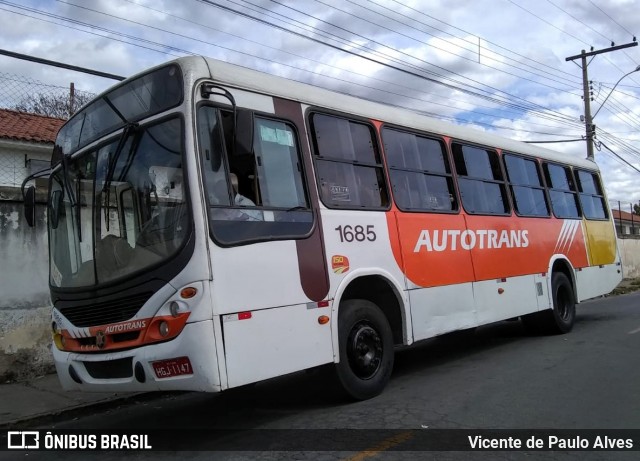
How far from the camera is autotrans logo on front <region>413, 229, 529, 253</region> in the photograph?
6902mm

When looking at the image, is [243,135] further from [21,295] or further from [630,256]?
[630,256]

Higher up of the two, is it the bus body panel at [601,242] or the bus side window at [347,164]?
the bus side window at [347,164]

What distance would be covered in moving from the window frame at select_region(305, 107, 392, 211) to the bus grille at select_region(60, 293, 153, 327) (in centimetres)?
→ 204

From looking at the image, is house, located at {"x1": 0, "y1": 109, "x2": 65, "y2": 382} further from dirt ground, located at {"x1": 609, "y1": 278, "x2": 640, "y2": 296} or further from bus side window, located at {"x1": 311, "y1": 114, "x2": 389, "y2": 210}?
dirt ground, located at {"x1": 609, "y1": 278, "x2": 640, "y2": 296}

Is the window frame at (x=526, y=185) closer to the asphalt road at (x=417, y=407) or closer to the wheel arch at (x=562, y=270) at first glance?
the wheel arch at (x=562, y=270)

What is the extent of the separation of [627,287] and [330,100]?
2057 cm

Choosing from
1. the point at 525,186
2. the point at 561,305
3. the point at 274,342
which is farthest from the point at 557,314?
the point at 274,342

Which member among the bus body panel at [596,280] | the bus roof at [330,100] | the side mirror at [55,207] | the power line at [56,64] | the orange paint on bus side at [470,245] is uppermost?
the power line at [56,64]

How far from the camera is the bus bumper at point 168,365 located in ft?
14.1

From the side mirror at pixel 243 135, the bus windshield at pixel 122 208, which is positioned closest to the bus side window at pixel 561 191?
the side mirror at pixel 243 135

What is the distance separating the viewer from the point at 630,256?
89.0 ft

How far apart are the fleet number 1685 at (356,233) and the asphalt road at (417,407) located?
1369 millimetres

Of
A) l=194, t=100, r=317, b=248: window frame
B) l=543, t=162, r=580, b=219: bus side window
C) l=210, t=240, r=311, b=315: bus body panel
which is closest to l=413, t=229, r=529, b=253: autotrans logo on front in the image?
l=543, t=162, r=580, b=219: bus side window

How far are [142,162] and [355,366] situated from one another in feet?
9.50
